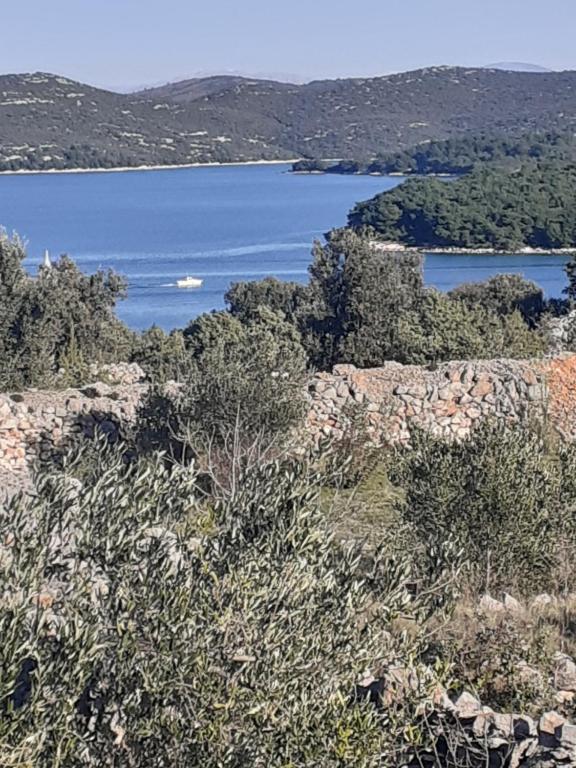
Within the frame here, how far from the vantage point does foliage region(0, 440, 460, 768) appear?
13.4 ft

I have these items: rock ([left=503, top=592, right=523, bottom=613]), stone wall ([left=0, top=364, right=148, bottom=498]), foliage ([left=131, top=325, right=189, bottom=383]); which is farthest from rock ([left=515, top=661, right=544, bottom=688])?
foliage ([left=131, top=325, right=189, bottom=383])

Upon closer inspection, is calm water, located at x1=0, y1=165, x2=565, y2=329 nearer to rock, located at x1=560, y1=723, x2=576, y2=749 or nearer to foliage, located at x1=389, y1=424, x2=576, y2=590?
foliage, located at x1=389, y1=424, x2=576, y2=590

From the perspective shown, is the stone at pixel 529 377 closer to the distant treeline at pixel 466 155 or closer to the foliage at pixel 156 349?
the foliage at pixel 156 349

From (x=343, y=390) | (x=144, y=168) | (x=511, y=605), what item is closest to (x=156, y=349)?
Result: (x=343, y=390)

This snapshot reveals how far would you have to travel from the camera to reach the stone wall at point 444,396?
15430 millimetres

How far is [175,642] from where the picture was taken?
14.0 ft

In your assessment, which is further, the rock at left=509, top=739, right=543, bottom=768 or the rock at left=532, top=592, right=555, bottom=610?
the rock at left=532, top=592, right=555, bottom=610

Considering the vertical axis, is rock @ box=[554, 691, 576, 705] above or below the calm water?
above

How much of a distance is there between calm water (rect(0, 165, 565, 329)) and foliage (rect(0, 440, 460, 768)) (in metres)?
45.7

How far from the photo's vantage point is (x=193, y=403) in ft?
41.7

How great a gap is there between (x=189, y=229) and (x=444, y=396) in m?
85.6

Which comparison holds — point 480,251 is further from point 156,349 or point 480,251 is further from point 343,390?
point 343,390

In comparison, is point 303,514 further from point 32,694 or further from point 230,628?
point 32,694

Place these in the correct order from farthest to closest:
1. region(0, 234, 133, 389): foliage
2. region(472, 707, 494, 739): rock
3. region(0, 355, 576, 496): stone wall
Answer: region(0, 234, 133, 389): foliage, region(0, 355, 576, 496): stone wall, region(472, 707, 494, 739): rock
